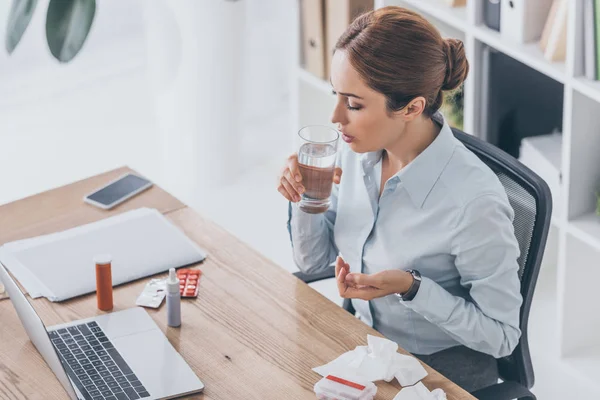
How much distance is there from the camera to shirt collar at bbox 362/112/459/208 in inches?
78.7

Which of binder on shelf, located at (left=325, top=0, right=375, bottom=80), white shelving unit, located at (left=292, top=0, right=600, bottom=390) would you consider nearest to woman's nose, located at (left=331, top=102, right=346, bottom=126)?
white shelving unit, located at (left=292, top=0, right=600, bottom=390)

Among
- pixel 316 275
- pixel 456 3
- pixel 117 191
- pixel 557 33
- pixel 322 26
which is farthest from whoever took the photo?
pixel 322 26

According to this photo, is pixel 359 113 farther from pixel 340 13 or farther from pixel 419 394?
pixel 340 13

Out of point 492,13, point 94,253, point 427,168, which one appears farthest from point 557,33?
point 94,253

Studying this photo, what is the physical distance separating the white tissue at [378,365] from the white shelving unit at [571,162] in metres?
1.04

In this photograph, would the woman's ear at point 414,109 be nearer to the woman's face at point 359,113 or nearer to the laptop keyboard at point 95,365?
the woman's face at point 359,113

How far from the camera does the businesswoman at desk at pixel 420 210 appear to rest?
6.27 feet

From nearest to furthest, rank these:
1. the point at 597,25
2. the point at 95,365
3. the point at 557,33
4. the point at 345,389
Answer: the point at 345,389 → the point at 95,365 → the point at 597,25 → the point at 557,33

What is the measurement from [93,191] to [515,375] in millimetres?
1052

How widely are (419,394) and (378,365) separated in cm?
10

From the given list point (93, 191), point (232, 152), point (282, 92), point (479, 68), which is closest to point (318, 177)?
point (93, 191)

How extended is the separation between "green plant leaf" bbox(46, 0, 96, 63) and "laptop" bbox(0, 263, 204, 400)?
0.43 meters

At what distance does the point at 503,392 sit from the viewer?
188 cm

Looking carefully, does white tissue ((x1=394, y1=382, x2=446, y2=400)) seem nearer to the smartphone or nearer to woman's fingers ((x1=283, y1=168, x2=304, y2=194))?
woman's fingers ((x1=283, y1=168, x2=304, y2=194))
